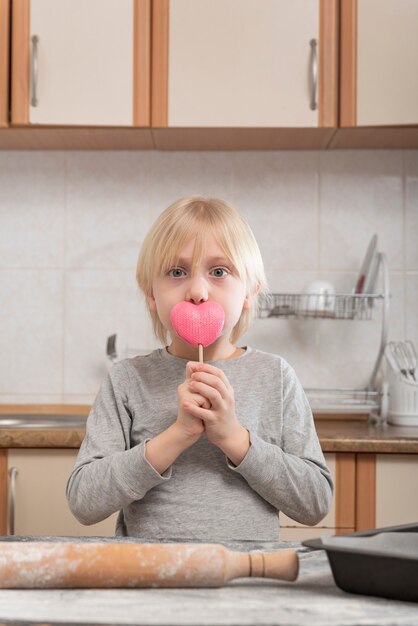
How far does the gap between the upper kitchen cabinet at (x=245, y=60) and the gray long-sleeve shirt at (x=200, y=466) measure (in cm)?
98

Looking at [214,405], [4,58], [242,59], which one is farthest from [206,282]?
[4,58]

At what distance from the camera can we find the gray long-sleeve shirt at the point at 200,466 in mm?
1077

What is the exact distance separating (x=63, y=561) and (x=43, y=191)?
6.02ft

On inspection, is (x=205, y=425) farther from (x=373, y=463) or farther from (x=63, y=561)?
(x=373, y=463)

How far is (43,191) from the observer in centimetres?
238

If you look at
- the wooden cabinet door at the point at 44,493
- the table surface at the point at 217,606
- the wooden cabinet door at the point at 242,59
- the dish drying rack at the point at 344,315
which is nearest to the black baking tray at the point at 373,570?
the table surface at the point at 217,606

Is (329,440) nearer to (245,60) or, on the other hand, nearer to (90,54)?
(245,60)

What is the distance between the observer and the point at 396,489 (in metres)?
1.80

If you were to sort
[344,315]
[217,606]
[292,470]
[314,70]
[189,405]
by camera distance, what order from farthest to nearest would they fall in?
[344,315] → [314,70] → [292,470] → [189,405] → [217,606]

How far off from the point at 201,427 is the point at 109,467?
0.14 meters

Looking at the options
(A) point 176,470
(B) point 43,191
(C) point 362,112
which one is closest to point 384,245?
(C) point 362,112

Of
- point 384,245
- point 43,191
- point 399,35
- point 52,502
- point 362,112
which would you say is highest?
point 399,35

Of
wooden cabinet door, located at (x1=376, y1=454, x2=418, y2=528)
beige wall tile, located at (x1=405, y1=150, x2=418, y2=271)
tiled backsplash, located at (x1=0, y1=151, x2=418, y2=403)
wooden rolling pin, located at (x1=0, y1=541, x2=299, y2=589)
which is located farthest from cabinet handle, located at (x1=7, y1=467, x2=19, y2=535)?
beige wall tile, located at (x1=405, y1=150, x2=418, y2=271)

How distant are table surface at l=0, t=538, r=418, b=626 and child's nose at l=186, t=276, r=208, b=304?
1.48 feet
